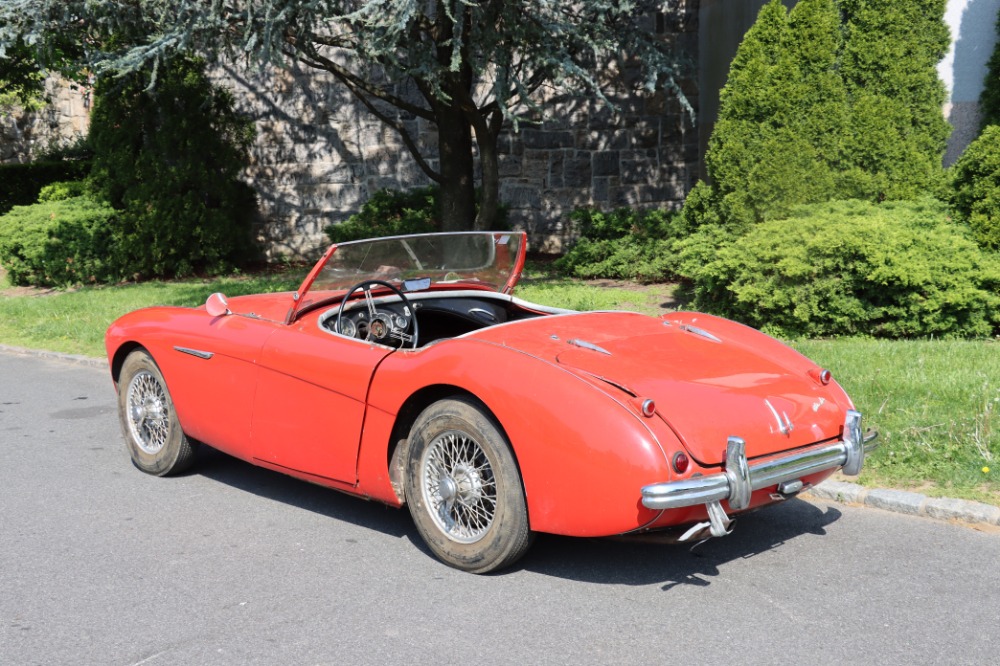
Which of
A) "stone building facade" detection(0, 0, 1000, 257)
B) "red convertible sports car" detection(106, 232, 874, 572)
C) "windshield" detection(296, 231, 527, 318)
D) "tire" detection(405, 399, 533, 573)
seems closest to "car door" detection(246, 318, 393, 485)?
"red convertible sports car" detection(106, 232, 874, 572)

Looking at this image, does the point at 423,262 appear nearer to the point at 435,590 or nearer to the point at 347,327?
the point at 347,327

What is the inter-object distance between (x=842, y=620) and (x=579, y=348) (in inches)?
60.3

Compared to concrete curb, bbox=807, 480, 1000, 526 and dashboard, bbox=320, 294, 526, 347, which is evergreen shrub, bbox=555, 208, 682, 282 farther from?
concrete curb, bbox=807, 480, 1000, 526

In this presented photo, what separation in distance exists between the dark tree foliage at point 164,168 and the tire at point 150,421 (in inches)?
396

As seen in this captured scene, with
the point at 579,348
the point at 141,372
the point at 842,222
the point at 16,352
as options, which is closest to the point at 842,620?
the point at 579,348

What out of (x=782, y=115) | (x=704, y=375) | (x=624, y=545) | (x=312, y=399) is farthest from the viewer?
(x=782, y=115)

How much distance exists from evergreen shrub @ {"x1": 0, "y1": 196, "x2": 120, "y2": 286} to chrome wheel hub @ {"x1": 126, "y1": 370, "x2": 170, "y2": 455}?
1023cm

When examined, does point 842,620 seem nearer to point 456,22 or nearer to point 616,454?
point 616,454

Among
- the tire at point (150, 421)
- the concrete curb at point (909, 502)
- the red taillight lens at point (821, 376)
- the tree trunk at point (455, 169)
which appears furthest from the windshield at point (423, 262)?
the tree trunk at point (455, 169)

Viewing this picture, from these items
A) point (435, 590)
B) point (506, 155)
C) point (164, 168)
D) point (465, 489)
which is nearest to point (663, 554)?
point (465, 489)

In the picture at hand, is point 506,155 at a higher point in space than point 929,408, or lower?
higher

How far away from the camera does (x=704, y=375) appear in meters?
4.38

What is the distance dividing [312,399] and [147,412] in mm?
1557

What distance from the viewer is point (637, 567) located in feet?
14.4
